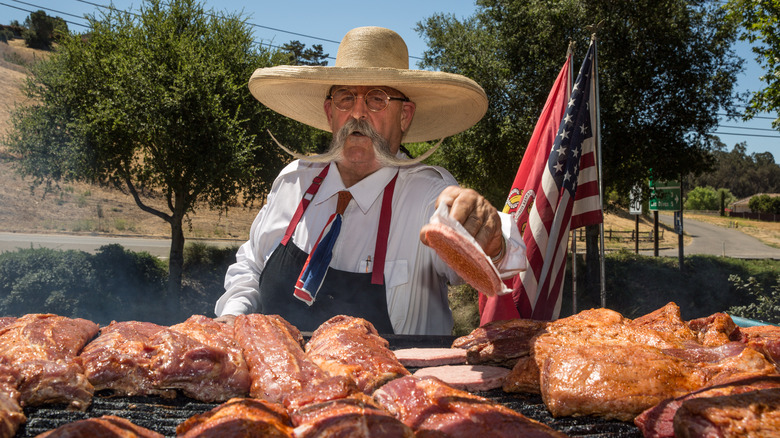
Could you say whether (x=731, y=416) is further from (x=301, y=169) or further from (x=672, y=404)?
(x=301, y=169)

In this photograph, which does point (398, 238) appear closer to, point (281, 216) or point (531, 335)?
point (281, 216)

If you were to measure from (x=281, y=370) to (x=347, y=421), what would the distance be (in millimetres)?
495

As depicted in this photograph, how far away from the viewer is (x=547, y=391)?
1690 mm

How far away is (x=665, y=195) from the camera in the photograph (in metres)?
13.6

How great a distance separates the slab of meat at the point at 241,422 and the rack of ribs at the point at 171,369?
326 millimetres

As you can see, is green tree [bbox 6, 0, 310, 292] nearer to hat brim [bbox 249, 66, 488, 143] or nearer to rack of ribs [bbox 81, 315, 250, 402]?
hat brim [bbox 249, 66, 488, 143]

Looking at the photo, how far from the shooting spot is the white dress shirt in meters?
3.17

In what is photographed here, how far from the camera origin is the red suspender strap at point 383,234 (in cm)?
311

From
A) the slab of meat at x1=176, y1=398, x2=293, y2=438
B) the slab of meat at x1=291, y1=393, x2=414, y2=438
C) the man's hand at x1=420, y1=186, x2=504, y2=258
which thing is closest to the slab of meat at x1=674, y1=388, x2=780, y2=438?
the slab of meat at x1=291, y1=393, x2=414, y2=438

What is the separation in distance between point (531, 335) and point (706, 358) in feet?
2.21

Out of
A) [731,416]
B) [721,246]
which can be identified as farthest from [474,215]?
[721,246]

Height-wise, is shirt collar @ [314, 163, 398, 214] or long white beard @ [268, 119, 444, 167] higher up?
long white beard @ [268, 119, 444, 167]

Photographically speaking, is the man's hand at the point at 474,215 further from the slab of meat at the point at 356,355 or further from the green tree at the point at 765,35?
the green tree at the point at 765,35

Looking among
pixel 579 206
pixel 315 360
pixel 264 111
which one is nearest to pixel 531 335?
pixel 315 360
